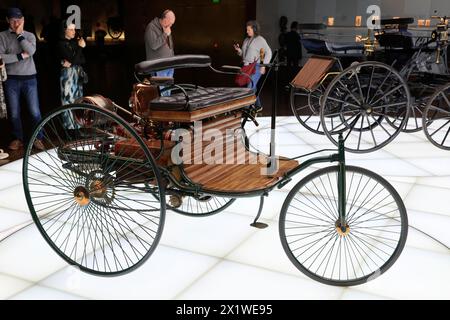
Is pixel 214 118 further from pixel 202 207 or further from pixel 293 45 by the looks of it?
pixel 293 45

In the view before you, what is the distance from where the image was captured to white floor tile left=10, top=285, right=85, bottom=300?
2332mm

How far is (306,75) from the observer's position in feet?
14.8

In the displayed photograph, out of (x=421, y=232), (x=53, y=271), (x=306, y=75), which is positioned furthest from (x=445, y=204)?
(x=53, y=271)

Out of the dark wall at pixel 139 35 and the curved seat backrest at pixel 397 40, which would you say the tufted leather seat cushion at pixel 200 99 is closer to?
the curved seat backrest at pixel 397 40

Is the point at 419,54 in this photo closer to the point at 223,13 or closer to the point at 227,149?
the point at 227,149

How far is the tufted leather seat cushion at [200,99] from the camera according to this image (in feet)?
7.98

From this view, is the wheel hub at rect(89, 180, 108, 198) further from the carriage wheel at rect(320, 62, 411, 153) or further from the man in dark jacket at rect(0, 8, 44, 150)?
the carriage wheel at rect(320, 62, 411, 153)

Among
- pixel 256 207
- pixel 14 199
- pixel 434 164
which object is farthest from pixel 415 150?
pixel 14 199

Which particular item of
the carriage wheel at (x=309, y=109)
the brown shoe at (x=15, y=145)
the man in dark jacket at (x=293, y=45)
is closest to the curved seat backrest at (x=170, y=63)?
the carriage wheel at (x=309, y=109)

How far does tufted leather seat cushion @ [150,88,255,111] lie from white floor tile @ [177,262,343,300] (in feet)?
2.74

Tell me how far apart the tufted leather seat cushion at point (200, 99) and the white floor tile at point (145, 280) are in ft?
2.66

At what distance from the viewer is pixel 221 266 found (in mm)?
2631

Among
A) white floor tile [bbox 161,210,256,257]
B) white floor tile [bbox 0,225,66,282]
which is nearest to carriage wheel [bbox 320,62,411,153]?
white floor tile [bbox 161,210,256,257]

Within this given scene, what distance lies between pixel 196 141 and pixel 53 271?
3.20 feet
